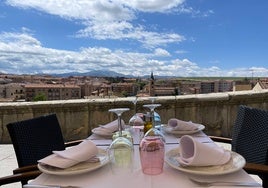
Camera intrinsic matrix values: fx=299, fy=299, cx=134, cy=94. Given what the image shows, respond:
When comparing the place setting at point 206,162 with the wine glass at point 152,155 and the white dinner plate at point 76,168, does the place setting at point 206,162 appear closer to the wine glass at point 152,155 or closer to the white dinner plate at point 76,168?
the wine glass at point 152,155

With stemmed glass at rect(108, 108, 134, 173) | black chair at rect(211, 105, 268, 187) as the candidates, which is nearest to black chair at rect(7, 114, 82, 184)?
stemmed glass at rect(108, 108, 134, 173)

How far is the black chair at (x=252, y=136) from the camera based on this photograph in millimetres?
1720

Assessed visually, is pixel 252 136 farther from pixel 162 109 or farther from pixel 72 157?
pixel 162 109

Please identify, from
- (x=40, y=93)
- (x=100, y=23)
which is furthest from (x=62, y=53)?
(x=40, y=93)

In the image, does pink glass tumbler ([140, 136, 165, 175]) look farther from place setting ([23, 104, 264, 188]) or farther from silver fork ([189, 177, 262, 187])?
silver fork ([189, 177, 262, 187])

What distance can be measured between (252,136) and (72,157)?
3.74 ft

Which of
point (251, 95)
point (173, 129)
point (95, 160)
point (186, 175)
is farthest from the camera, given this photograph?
point (251, 95)

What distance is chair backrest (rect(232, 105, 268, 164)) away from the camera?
172cm

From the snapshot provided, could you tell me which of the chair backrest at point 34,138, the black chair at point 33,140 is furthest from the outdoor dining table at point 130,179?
the chair backrest at point 34,138

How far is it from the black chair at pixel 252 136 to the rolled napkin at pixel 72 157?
0.92 m

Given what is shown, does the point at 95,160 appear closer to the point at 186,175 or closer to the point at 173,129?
the point at 186,175

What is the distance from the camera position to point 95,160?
131cm

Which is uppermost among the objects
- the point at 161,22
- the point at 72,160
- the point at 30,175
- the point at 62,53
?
the point at 161,22

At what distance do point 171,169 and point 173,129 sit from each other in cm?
70
